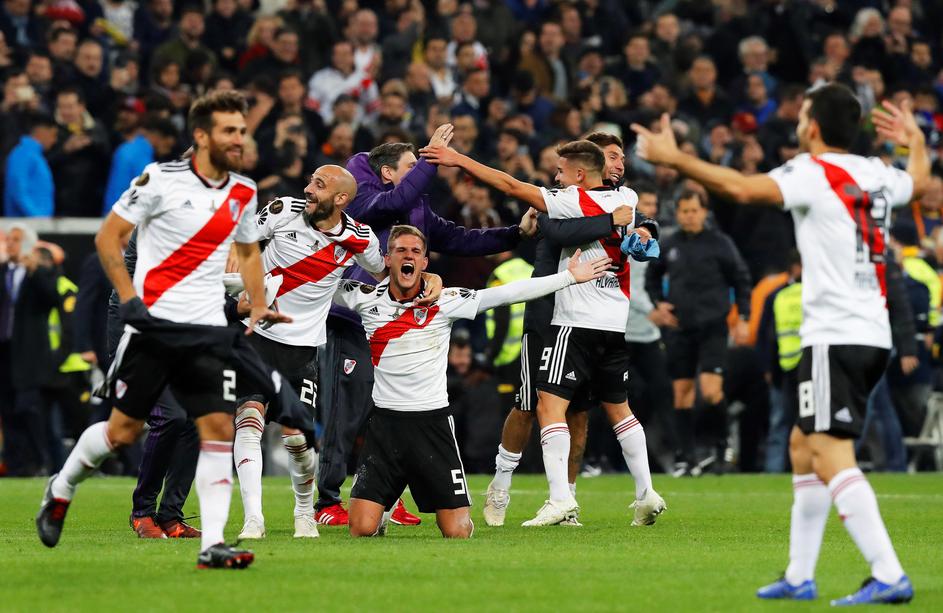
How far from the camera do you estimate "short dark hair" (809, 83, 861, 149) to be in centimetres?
726

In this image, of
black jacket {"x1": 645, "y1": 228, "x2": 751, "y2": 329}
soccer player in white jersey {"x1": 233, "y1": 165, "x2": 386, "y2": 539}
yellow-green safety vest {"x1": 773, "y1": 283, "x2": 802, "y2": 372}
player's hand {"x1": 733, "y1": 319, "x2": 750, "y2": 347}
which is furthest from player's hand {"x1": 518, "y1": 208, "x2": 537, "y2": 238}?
yellow-green safety vest {"x1": 773, "y1": 283, "x2": 802, "y2": 372}

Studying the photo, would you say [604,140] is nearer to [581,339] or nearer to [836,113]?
[581,339]

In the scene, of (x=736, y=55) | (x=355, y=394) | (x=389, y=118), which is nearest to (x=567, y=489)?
(x=355, y=394)

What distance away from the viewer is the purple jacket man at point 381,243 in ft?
35.6

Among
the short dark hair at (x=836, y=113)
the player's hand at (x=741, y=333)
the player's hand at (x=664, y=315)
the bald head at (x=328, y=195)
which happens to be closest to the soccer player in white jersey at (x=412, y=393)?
the bald head at (x=328, y=195)

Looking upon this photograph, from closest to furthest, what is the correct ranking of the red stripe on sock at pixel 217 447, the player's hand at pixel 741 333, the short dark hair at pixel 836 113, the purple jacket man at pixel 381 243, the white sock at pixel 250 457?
the short dark hair at pixel 836 113 < the red stripe on sock at pixel 217 447 < the white sock at pixel 250 457 < the purple jacket man at pixel 381 243 < the player's hand at pixel 741 333

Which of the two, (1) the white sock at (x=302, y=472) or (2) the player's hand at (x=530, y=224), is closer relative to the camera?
(1) the white sock at (x=302, y=472)

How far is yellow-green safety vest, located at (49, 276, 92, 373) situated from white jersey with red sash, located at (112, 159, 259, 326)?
9502 millimetres

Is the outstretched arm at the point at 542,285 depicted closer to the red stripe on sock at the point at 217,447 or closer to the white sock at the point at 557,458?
the white sock at the point at 557,458

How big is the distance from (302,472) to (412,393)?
84cm

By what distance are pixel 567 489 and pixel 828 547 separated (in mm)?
2094

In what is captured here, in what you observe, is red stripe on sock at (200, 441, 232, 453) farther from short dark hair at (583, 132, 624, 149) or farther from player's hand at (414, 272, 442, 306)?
short dark hair at (583, 132, 624, 149)

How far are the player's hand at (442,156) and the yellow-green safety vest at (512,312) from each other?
6612 mm

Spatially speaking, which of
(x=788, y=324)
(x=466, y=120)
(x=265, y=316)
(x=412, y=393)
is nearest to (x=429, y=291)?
(x=412, y=393)
